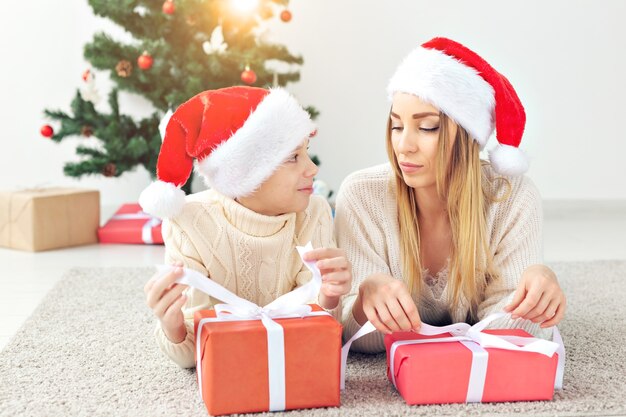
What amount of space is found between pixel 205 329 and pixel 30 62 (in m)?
2.57

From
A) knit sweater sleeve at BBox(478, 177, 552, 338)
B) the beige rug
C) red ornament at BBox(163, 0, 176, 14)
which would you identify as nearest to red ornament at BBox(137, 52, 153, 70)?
red ornament at BBox(163, 0, 176, 14)

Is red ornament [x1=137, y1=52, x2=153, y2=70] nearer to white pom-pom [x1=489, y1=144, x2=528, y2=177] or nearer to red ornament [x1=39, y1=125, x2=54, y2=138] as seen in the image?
red ornament [x1=39, y1=125, x2=54, y2=138]

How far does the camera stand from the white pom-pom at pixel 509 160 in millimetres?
1569

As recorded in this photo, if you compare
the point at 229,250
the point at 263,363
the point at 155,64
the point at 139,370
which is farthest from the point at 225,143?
the point at 155,64

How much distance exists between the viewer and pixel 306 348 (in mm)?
1316

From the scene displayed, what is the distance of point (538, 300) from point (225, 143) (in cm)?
64

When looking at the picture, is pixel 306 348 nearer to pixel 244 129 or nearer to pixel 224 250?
pixel 224 250

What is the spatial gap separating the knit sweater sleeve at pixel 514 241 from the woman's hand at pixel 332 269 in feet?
1.33

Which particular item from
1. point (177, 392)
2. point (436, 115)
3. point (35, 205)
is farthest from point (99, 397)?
point (35, 205)

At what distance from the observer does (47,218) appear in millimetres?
2979

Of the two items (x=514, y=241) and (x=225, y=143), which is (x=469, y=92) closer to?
(x=514, y=241)

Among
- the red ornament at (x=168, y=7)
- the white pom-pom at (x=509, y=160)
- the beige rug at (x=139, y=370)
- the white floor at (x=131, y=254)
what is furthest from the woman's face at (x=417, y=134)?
the red ornament at (x=168, y=7)

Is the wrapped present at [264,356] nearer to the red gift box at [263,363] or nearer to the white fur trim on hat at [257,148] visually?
the red gift box at [263,363]

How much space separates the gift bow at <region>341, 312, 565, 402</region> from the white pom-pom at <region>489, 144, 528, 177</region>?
29 centimetres
